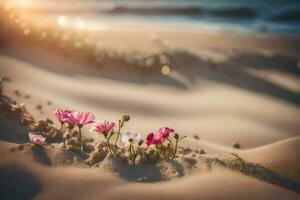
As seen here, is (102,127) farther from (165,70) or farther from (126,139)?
(165,70)

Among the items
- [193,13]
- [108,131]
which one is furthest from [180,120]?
[193,13]

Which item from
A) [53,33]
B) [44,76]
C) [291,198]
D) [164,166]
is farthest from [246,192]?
[53,33]

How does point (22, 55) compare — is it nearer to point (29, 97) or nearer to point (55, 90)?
point (55, 90)

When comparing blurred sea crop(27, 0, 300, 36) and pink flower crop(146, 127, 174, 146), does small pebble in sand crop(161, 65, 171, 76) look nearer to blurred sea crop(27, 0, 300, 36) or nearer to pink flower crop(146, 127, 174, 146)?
pink flower crop(146, 127, 174, 146)

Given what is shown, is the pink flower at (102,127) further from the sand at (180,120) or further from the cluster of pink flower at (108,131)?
the sand at (180,120)

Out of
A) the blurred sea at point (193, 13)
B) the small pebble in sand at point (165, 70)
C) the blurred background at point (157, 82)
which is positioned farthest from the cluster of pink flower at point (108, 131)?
the blurred sea at point (193, 13)

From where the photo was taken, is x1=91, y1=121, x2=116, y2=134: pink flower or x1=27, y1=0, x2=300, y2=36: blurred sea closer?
x1=91, y1=121, x2=116, y2=134: pink flower

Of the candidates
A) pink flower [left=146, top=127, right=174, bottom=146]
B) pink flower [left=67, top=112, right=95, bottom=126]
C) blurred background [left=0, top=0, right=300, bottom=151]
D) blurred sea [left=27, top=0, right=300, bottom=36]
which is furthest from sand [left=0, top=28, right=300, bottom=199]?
blurred sea [left=27, top=0, right=300, bottom=36]
